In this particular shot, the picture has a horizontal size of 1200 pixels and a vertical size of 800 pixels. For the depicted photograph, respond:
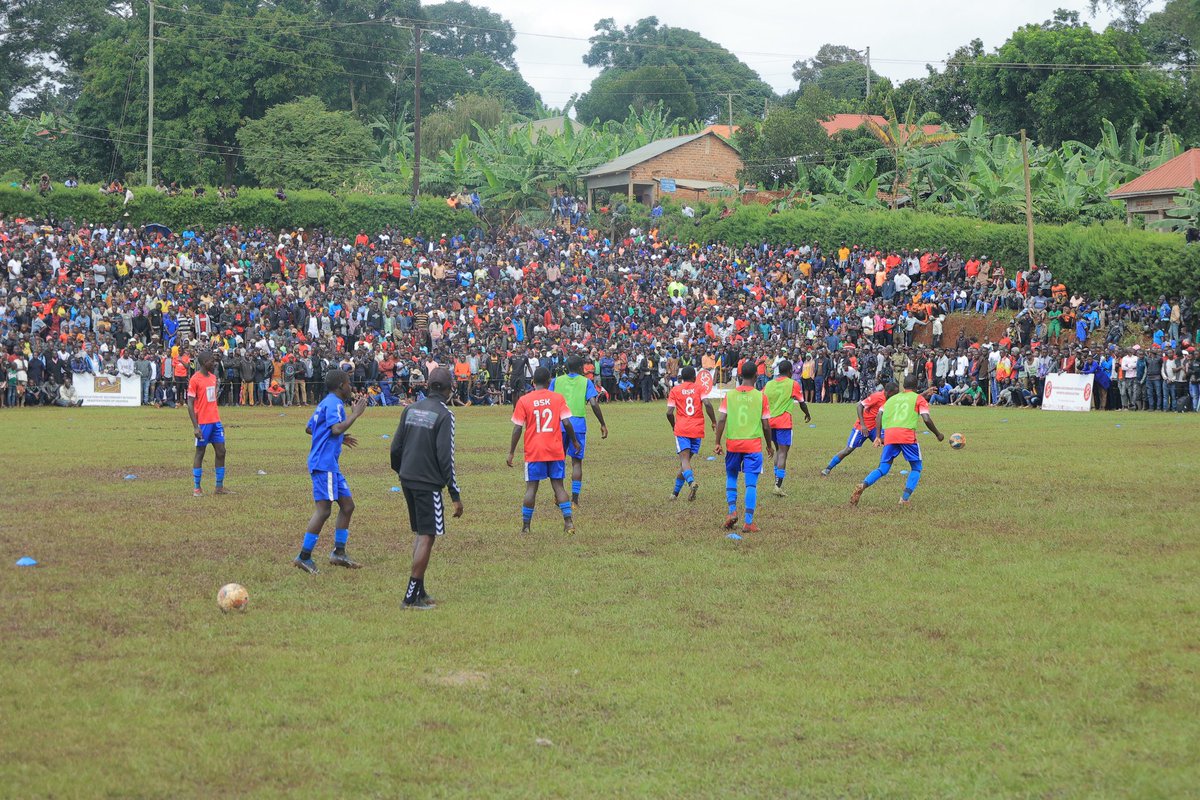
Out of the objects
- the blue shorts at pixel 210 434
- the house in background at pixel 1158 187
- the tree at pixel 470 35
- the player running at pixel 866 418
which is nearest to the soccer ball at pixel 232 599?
the blue shorts at pixel 210 434

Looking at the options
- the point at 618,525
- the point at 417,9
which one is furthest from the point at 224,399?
the point at 417,9

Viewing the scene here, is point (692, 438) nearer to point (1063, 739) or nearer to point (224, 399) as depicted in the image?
point (1063, 739)

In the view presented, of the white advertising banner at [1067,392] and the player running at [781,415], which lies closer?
the player running at [781,415]

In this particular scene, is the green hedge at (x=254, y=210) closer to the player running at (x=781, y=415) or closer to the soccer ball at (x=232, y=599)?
the player running at (x=781, y=415)

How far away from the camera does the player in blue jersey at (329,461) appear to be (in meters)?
12.1

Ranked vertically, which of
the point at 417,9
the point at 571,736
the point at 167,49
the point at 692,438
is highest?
the point at 417,9

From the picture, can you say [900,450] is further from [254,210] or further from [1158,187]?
[254,210]

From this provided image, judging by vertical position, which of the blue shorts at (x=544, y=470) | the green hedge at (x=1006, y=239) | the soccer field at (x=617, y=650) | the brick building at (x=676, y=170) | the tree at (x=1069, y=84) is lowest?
the soccer field at (x=617, y=650)

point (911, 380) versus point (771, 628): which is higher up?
point (911, 380)

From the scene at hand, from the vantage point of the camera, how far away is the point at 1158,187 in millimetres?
45844

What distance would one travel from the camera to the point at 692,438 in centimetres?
1711

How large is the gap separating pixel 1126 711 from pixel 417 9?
8242cm

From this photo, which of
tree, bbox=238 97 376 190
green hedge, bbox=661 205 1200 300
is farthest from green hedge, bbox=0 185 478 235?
green hedge, bbox=661 205 1200 300

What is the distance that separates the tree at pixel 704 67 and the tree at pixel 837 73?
11.8 ft
